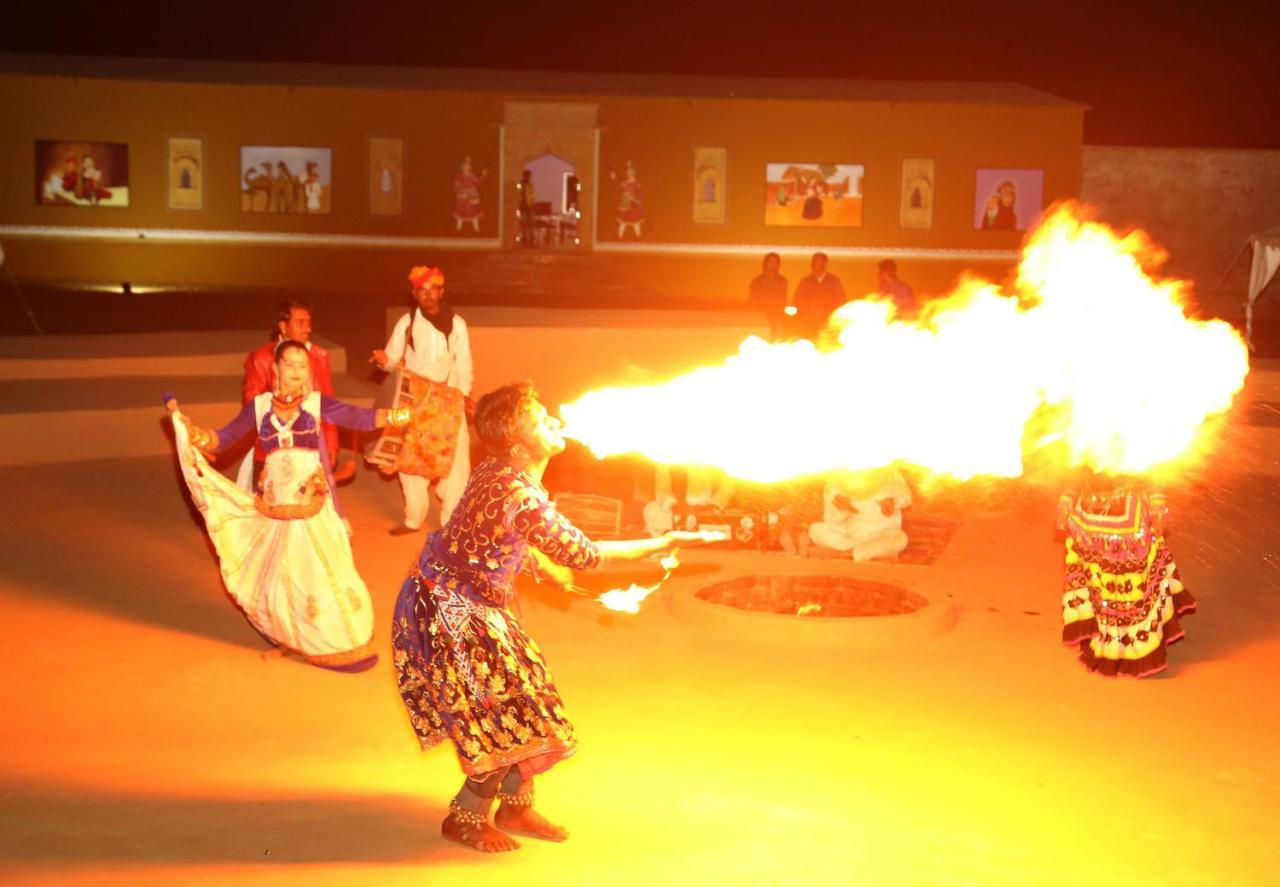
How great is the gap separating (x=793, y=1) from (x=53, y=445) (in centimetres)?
2902

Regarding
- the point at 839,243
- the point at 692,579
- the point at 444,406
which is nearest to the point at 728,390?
the point at 692,579

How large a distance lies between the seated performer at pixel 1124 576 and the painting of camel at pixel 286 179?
25029mm

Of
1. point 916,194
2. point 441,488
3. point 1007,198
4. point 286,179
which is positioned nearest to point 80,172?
point 286,179

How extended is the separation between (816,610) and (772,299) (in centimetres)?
918

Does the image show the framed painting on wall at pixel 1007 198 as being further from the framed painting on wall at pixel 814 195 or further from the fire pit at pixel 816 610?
the fire pit at pixel 816 610

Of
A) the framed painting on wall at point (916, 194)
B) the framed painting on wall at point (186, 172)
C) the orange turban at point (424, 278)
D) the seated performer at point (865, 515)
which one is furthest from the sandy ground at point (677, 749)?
the framed painting on wall at point (186, 172)

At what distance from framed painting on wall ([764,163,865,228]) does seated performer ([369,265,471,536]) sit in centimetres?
2112

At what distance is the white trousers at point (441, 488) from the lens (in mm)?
11000

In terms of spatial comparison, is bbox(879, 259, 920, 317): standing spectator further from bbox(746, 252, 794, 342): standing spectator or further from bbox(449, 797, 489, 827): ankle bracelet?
bbox(449, 797, 489, 827): ankle bracelet

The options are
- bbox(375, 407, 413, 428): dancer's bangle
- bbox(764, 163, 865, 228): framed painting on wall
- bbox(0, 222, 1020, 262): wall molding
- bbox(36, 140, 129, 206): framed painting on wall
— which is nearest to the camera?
bbox(375, 407, 413, 428): dancer's bangle

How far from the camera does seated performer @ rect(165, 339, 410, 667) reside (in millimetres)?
7938

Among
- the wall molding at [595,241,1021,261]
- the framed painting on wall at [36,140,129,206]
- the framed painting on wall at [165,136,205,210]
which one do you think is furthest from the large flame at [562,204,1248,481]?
the framed painting on wall at [36,140,129,206]

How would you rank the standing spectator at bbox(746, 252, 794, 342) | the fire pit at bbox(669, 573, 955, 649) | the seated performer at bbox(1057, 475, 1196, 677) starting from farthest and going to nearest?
the standing spectator at bbox(746, 252, 794, 342) < the fire pit at bbox(669, 573, 955, 649) < the seated performer at bbox(1057, 475, 1196, 677)

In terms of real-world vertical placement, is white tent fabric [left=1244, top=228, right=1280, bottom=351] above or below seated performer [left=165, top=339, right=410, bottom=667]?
above
